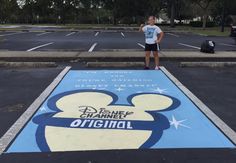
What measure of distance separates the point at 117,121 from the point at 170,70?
5551mm

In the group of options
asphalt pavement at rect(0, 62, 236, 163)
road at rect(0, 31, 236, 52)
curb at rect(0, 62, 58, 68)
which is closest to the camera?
asphalt pavement at rect(0, 62, 236, 163)

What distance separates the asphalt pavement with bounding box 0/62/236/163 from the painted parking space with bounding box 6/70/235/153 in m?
0.21

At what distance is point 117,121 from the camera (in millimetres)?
5988

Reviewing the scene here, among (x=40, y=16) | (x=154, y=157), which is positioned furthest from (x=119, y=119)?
(x=40, y=16)

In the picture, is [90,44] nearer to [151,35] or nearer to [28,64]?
A: [28,64]

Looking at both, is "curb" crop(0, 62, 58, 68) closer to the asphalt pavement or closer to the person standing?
the asphalt pavement

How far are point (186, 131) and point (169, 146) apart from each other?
72 centimetres

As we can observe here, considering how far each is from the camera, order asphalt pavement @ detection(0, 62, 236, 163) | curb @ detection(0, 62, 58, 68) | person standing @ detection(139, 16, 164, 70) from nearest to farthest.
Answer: asphalt pavement @ detection(0, 62, 236, 163)
person standing @ detection(139, 16, 164, 70)
curb @ detection(0, 62, 58, 68)

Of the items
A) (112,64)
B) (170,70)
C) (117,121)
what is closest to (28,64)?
(112,64)

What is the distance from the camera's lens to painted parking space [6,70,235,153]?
5.06 meters

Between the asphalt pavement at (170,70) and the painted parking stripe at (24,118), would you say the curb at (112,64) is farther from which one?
the painted parking stripe at (24,118)

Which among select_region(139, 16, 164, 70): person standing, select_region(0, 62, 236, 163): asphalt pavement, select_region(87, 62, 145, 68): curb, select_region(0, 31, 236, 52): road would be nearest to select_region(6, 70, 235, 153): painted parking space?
select_region(0, 62, 236, 163): asphalt pavement

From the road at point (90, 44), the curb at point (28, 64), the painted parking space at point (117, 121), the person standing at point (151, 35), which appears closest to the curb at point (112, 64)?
the person standing at point (151, 35)

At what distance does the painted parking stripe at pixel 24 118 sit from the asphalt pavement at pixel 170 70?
11 centimetres
